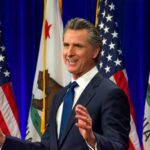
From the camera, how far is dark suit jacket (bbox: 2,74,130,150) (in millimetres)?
1366

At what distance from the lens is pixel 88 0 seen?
375 cm

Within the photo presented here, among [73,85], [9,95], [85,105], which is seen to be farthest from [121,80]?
[85,105]

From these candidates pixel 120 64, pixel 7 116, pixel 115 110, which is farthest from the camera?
pixel 7 116

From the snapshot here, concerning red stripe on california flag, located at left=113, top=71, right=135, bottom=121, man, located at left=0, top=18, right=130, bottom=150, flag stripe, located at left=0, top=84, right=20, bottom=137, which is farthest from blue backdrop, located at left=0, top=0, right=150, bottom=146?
man, located at left=0, top=18, right=130, bottom=150

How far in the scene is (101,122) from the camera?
1.45 meters

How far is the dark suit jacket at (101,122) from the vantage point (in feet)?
4.48

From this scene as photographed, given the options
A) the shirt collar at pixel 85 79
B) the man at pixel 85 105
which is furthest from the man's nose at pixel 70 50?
the shirt collar at pixel 85 79

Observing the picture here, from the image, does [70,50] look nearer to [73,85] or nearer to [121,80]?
[73,85]

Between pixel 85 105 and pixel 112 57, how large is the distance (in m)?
A: 1.84

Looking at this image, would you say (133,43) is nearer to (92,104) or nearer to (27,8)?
(27,8)

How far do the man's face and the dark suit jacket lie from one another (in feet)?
0.21

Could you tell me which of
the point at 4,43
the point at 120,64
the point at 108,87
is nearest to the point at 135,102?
the point at 120,64

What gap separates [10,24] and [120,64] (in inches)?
47.9

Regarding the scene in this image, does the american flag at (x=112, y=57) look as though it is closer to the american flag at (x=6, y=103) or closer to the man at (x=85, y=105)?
the american flag at (x=6, y=103)
